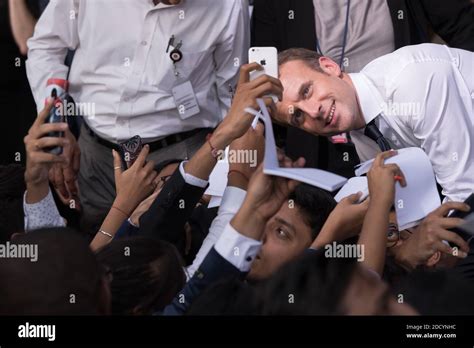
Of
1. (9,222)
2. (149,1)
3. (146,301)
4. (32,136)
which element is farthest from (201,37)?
(146,301)

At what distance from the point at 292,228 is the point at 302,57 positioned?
599 millimetres

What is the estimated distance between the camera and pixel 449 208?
2.51 metres

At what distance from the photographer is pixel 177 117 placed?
2980 millimetres

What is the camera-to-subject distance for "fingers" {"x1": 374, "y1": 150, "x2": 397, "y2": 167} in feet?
8.18

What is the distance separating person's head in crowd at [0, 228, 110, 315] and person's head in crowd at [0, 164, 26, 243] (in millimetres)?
675

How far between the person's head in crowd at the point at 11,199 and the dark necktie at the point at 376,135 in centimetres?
108

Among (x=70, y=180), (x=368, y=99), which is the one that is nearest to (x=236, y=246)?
(x=368, y=99)

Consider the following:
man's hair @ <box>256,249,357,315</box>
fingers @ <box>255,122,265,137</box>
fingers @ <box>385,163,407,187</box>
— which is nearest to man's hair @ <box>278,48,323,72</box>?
fingers @ <box>255,122,265,137</box>

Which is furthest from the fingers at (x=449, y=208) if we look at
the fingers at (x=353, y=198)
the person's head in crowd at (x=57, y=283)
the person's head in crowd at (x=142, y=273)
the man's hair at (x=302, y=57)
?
the person's head in crowd at (x=57, y=283)

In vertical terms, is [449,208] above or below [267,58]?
below

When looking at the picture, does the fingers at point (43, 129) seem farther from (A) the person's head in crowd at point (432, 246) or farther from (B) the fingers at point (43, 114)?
(A) the person's head in crowd at point (432, 246)

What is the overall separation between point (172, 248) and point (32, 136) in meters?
0.66

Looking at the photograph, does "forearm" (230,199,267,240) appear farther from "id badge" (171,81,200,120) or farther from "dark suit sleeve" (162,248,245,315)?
"id badge" (171,81,200,120)

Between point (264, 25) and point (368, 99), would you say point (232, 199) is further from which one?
point (264, 25)
